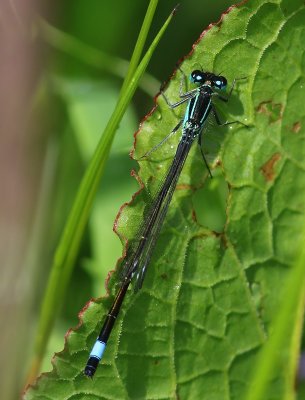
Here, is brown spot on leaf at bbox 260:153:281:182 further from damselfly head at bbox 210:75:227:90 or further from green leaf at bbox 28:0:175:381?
green leaf at bbox 28:0:175:381

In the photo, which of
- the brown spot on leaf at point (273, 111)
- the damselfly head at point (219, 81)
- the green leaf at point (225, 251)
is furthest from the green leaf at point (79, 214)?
the brown spot on leaf at point (273, 111)

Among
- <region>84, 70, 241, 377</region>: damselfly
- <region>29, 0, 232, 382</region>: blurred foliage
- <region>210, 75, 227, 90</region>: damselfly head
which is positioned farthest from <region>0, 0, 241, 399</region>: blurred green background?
<region>210, 75, 227, 90</region>: damselfly head

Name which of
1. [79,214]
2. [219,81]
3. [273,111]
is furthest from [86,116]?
[273,111]

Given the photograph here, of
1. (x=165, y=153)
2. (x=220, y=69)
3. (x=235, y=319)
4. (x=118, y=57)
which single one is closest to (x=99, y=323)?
(x=235, y=319)

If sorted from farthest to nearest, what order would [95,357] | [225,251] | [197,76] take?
[197,76] → [225,251] → [95,357]

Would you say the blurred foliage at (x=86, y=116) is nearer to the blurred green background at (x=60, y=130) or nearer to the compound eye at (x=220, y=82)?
the blurred green background at (x=60, y=130)

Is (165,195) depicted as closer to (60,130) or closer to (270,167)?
(270,167)
